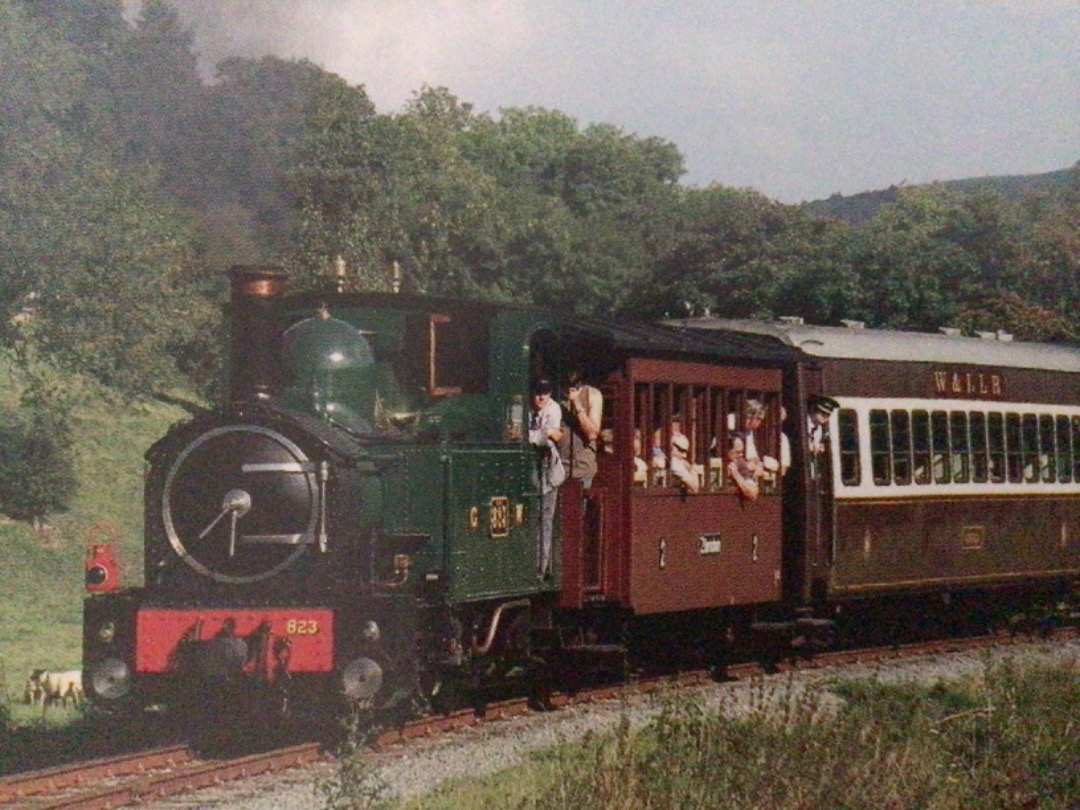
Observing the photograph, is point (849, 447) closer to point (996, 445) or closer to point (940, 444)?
point (940, 444)

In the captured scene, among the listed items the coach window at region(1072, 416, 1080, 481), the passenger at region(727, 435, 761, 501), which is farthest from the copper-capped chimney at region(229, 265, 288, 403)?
the coach window at region(1072, 416, 1080, 481)

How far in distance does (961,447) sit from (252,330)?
364 inches

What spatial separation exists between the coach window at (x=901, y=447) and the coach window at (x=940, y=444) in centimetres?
47

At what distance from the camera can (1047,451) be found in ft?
67.8

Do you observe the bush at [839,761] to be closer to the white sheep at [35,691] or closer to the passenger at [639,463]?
the passenger at [639,463]

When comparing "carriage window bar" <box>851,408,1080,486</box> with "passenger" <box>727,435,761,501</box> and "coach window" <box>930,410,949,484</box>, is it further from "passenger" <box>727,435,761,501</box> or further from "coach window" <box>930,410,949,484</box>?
"passenger" <box>727,435,761,501</box>

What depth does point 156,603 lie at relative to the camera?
38.1ft

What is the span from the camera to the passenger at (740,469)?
15.7 metres

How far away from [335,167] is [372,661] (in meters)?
39.5

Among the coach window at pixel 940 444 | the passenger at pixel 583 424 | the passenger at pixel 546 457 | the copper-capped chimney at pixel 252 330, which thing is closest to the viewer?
the copper-capped chimney at pixel 252 330

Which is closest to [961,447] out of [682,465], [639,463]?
[682,465]

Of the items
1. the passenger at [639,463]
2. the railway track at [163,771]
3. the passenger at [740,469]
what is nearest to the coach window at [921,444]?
the passenger at [740,469]

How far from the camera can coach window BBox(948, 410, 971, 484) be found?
19.0m

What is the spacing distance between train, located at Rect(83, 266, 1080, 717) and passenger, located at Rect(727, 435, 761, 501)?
1.3 inches
